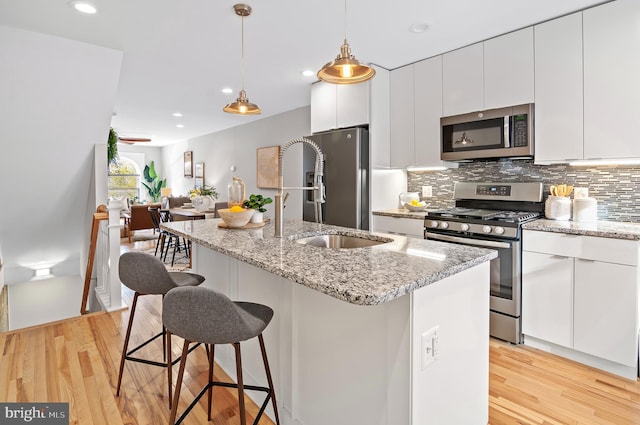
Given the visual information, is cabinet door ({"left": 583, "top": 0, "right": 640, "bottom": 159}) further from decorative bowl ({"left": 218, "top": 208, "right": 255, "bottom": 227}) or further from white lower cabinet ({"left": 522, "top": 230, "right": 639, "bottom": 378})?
decorative bowl ({"left": 218, "top": 208, "right": 255, "bottom": 227})

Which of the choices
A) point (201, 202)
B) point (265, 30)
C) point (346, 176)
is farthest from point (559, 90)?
point (201, 202)

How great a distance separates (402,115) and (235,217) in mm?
2162

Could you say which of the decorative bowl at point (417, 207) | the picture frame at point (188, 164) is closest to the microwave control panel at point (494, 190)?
the decorative bowl at point (417, 207)

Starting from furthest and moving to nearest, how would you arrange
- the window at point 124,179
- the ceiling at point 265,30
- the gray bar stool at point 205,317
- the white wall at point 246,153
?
1. the window at point 124,179
2. the white wall at point 246,153
3. the ceiling at point 265,30
4. the gray bar stool at point 205,317

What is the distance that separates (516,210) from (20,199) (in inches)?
194

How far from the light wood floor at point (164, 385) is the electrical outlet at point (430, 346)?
0.26 m

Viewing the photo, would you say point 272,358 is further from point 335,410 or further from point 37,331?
point 37,331

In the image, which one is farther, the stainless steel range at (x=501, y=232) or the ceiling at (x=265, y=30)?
the stainless steel range at (x=501, y=232)

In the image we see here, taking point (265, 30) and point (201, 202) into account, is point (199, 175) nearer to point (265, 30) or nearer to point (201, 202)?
point (201, 202)

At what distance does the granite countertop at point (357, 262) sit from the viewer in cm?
A: 107

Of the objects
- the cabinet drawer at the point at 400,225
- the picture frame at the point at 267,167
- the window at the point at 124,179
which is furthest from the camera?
the window at the point at 124,179

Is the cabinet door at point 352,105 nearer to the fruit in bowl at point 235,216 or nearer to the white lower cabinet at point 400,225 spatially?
the white lower cabinet at point 400,225

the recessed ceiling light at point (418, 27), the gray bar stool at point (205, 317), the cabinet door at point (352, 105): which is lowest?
the gray bar stool at point (205, 317)

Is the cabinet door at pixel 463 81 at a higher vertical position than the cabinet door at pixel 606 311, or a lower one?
higher
